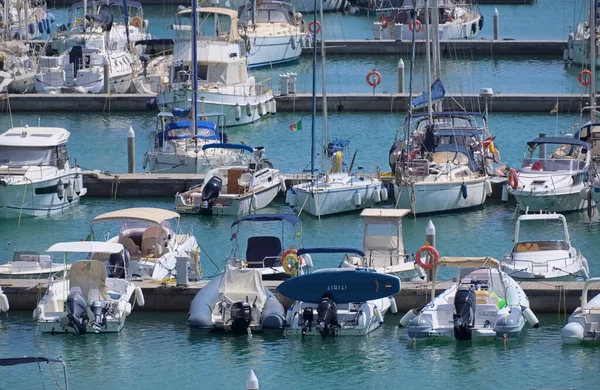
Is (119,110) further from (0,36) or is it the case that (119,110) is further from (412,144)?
(412,144)

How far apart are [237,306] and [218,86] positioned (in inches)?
1018

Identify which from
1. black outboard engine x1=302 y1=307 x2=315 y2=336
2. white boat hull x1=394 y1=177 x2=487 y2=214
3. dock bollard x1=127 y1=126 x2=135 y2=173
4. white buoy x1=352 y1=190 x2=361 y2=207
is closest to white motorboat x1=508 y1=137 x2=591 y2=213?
white boat hull x1=394 y1=177 x2=487 y2=214

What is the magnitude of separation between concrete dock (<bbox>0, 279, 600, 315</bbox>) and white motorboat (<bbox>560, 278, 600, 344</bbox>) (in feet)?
5.35

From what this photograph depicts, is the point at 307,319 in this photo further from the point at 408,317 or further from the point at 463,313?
the point at 463,313

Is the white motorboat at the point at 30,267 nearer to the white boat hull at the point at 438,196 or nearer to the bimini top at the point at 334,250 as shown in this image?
the bimini top at the point at 334,250

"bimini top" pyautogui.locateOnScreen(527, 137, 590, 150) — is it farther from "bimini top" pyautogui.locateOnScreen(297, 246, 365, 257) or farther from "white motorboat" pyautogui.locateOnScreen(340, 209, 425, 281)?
"bimini top" pyautogui.locateOnScreen(297, 246, 365, 257)

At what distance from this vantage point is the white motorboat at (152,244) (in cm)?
3978

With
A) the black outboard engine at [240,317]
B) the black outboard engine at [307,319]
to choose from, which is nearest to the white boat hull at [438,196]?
the black outboard engine at [307,319]

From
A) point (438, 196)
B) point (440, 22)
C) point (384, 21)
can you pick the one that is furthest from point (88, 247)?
point (440, 22)

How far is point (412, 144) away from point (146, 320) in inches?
580

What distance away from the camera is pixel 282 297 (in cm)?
3791

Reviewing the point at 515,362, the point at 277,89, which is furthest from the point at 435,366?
the point at 277,89

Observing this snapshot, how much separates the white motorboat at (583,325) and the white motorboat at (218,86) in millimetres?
25714

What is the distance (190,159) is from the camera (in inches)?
2045
